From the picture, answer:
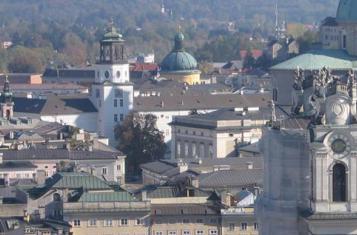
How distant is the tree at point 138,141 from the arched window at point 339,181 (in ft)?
179

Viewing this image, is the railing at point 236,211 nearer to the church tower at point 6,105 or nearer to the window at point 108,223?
the window at point 108,223

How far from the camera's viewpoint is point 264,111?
9175 cm

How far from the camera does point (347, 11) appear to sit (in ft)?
253

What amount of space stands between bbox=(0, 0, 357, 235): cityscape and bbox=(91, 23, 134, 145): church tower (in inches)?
3.0

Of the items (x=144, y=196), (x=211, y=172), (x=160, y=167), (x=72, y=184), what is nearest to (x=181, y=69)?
(x=160, y=167)

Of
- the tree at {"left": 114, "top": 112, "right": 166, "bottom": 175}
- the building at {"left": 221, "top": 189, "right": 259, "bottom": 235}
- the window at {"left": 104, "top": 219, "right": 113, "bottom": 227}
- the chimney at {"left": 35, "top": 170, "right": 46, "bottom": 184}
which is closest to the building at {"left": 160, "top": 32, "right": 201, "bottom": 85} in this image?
the tree at {"left": 114, "top": 112, "right": 166, "bottom": 175}

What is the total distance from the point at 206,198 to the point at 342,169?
26770 mm

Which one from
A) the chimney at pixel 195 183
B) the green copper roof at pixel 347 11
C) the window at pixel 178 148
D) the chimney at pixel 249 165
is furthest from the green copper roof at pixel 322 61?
the window at pixel 178 148

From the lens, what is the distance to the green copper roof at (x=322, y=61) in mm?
70562

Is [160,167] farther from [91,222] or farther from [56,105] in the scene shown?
[56,105]

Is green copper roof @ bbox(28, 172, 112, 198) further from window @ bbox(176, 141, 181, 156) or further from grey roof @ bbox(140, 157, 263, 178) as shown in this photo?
window @ bbox(176, 141, 181, 156)

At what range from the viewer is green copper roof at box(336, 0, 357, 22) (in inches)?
2992

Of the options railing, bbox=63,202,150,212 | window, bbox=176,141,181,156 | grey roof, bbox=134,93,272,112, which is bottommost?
window, bbox=176,141,181,156

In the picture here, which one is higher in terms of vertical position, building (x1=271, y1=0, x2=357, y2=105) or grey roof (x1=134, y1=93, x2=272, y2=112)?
building (x1=271, y1=0, x2=357, y2=105)
